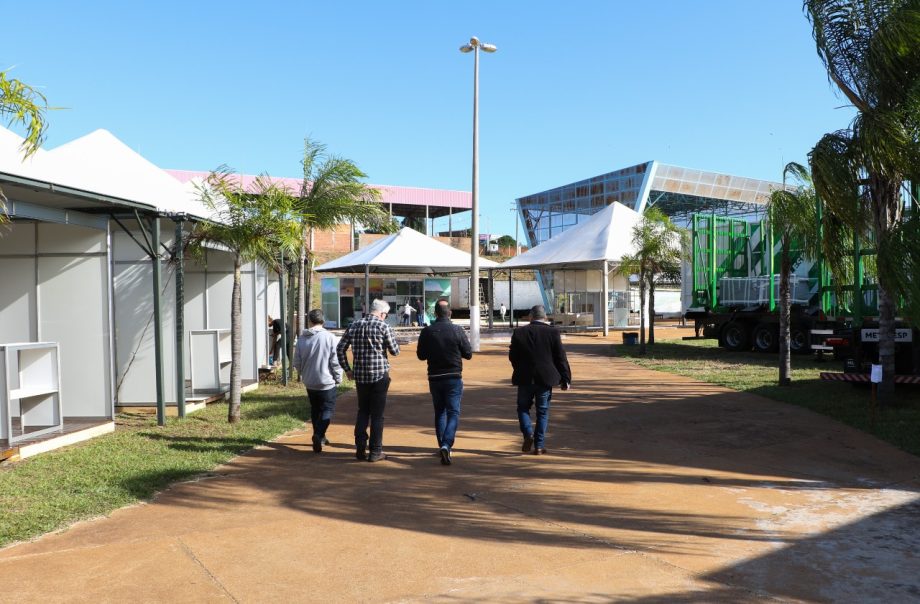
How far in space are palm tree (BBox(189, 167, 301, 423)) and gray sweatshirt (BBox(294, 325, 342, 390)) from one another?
2.11 m

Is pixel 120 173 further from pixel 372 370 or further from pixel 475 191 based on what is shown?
pixel 475 191

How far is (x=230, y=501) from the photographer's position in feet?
21.1

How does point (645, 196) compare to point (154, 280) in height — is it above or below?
above

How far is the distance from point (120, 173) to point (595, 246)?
20434 mm

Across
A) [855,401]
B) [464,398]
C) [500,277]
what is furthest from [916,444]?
[500,277]

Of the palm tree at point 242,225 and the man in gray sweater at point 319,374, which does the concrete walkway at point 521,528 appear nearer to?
the man in gray sweater at point 319,374

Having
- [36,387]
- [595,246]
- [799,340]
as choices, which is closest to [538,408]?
[36,387]

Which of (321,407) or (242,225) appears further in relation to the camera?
(242,225)

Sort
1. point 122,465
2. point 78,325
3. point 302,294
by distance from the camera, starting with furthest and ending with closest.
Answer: point 302,294 < point 78,325 < point 122,465

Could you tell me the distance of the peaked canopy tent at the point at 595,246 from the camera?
28.7 m

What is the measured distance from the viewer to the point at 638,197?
40.2m

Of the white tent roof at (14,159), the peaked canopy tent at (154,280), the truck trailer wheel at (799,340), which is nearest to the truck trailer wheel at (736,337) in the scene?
the truck trailer wheel at (799,340)

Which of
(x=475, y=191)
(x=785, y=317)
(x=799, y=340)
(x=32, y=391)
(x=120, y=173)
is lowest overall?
(x=799, y=340)

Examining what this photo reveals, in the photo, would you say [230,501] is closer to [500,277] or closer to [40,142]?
[40,142]
